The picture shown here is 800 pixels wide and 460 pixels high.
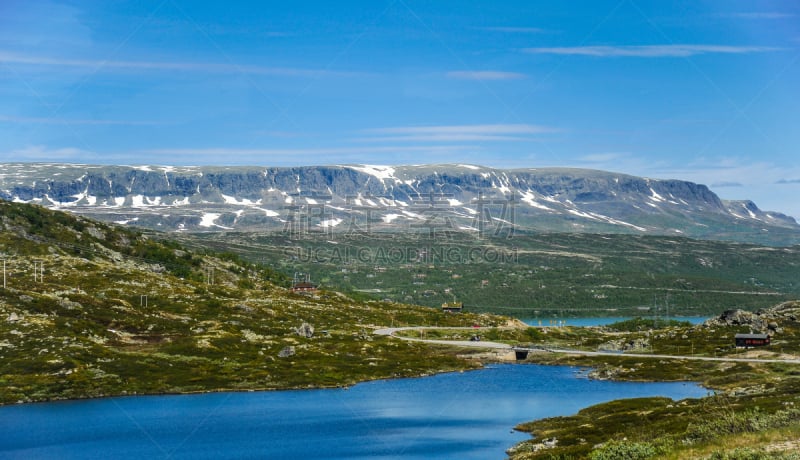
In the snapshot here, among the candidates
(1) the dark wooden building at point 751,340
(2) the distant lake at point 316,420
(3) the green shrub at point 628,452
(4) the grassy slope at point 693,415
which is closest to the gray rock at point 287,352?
(2) the distant lake at point 316,420

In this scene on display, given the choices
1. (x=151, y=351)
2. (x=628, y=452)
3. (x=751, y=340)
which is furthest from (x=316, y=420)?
(x=751, y=340)

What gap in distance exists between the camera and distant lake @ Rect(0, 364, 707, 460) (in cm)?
10319

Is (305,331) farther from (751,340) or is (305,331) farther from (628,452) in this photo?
(628,452)

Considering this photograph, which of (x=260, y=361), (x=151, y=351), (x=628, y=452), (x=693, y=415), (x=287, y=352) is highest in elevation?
(x=628, y=452)

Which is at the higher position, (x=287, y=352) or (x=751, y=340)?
(x=751, y=340)

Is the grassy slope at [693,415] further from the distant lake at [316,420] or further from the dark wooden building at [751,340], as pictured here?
the distant lake at [316,420]

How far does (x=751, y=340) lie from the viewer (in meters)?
176

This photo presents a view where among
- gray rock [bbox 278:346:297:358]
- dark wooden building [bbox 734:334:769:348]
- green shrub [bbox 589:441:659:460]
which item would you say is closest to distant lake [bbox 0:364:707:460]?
gray rock [bbox 278:346:297:358]

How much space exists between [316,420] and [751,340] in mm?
Result: 102403

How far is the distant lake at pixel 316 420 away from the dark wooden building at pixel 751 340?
37938 millimetres

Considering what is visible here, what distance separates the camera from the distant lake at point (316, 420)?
4063 inches

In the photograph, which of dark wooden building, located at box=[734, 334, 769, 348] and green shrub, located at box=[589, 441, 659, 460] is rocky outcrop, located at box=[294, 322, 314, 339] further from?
green shrub, located at box=[589, 441, 659, 460]

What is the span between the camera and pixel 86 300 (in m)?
184

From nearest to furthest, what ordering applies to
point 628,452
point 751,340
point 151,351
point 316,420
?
1. point 628,452
2. point 316,420
3. point 151,351
4. point 751,340
